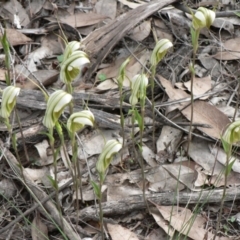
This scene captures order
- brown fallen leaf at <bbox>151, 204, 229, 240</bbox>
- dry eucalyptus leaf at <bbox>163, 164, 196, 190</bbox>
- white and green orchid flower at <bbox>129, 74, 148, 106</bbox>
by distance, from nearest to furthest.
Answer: white and green orchid flower at <bbox>129, 74, 148, 106</bbox> < brown fallen leaf at <bbox>151, 204, 229, 240</bbox> < dry eucalyptus leaf at <bbox>163, 164, 196, 190</bbox>

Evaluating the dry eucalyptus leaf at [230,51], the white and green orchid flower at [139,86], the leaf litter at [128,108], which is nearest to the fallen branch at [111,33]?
the leaf litter at [128,108]

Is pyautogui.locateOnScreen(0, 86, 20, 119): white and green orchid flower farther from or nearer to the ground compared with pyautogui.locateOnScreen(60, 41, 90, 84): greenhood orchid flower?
nearer to the ground

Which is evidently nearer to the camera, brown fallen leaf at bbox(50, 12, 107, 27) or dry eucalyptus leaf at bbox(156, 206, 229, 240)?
dry eucalyptus leaf at bbox(156, 206, 229, 240)

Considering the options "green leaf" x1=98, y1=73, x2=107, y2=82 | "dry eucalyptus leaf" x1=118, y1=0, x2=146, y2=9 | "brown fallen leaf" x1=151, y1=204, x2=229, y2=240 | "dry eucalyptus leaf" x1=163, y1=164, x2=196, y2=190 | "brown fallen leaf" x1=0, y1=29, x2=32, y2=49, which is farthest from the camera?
"dry eucalyptus leaf" x1=118, y1=0, x2=146, y2=9

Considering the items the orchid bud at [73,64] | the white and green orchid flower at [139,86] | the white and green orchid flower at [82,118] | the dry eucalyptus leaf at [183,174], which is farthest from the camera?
the dry eucalyptus leaf at [183,174]

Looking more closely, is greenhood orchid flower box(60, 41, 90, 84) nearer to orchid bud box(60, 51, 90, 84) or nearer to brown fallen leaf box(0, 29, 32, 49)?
orchid bud box(60, 51, 90, 84)

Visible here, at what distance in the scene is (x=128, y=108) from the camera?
2729 millimetres

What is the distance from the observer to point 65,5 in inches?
133

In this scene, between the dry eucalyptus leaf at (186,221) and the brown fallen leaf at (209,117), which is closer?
the dry eucalyptus leaf at (186,221)

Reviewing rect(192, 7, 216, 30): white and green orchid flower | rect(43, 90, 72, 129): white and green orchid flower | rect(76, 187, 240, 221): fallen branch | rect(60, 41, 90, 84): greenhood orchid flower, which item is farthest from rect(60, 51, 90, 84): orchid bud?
rect(76, 187, 240, 221): fallen branch

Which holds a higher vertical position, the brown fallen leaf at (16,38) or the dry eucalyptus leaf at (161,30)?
the dry eucalyptus leaf at (161,30)

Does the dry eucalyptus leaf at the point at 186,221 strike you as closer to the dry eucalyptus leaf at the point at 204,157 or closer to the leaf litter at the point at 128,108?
the leaf litter at the point at 128,108

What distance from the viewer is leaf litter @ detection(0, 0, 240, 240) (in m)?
2.33

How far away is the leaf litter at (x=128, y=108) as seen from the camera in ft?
7.64
